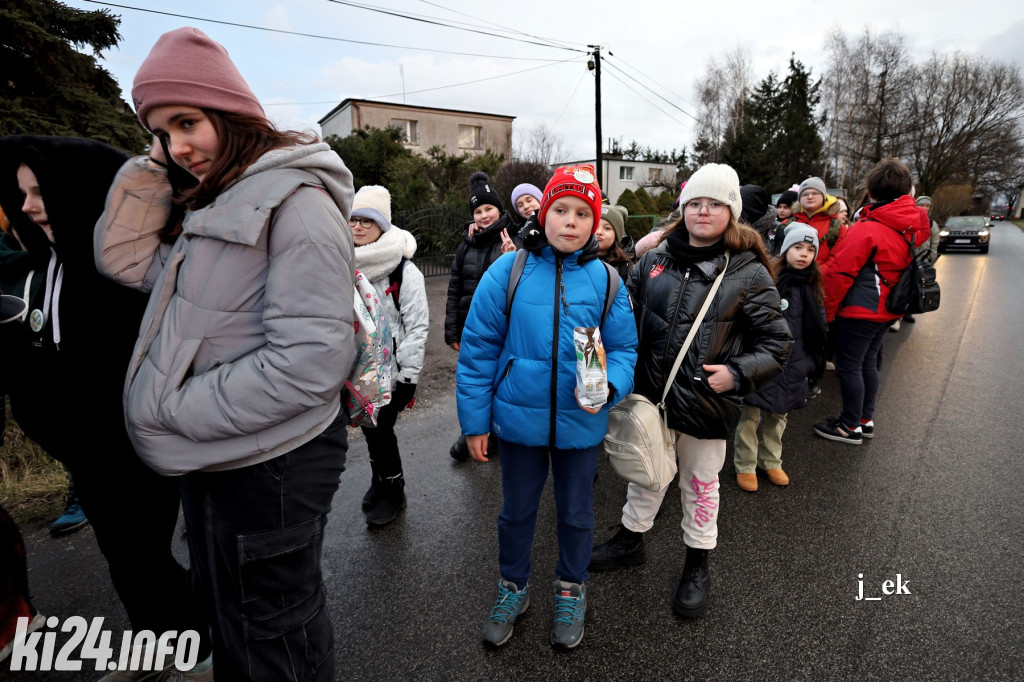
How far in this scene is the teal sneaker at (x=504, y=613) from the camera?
2.30m

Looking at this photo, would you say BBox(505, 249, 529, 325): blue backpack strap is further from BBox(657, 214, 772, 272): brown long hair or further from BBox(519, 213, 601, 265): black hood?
BBox(657, 214, 772, 272): brown long hair

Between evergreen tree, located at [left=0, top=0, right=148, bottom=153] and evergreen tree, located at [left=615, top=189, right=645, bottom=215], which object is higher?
evergreen tree, located at [left=0, top=0, right=148, bottom=153]

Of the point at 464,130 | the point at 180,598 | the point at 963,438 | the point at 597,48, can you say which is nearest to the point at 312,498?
the point at 180,598

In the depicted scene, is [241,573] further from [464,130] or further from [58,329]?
[464,130]

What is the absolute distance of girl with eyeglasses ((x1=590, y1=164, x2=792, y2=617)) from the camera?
241 cm

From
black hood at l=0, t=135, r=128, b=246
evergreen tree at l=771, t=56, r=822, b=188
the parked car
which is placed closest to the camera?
black hood at l=0, t=135, r=128, b=246

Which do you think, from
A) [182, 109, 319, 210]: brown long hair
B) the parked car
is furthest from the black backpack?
the parked car

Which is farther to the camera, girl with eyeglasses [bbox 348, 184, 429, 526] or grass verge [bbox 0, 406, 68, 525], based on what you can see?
grass verge [bbox 0, 406, 68, 525]

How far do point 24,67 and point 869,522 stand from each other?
8.74 m

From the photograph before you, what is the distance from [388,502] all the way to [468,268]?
6.03 feet

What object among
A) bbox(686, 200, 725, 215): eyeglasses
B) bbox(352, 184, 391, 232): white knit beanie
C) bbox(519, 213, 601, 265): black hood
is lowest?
bbox(519, 213, 601, 265): black hood

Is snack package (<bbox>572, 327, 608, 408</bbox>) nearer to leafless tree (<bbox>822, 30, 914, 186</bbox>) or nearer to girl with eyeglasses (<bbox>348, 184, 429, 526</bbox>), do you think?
girl with eyeglasses (<bbox>348, 184, 429, 526</bbox>)

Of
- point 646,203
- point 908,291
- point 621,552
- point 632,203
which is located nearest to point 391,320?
point 621,552

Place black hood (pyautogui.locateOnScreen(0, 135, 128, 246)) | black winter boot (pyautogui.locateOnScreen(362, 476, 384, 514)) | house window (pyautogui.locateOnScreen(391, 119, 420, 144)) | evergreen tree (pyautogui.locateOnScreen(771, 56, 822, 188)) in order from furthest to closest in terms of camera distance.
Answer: house window (pyautogui.locateOnScreen(391, 119, 420, 144))
evergreen tree (pyautogui.locateOnScreen(771, 56, 822, 188))
black winter boot (pyautogui.locateOnScreen(362, 476, 384, 514))
black hood (pyautogui.locateOnScreen(0, 135, 128, 246))
